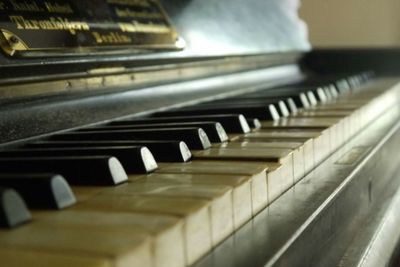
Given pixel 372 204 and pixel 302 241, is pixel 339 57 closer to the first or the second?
pixel 372 204

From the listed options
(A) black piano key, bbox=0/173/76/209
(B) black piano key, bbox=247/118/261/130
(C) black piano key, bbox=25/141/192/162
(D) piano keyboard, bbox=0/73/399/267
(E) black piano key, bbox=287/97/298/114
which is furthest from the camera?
(E) black piano key, bbox=287/97/298/114

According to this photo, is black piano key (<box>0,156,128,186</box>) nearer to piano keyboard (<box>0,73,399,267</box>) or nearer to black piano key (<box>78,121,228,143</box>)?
piano keyboard (<box>0,73,399,267</box>)

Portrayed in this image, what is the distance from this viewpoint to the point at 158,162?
0.88 metres

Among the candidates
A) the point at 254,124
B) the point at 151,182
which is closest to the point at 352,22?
the point at 254,124

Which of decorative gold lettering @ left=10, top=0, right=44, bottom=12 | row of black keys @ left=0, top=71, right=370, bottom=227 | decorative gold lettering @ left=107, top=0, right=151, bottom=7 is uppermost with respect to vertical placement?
decorative gold lettering @ left=107, top=0, right=151, bottom=7

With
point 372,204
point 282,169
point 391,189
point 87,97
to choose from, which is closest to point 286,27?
point 391,189

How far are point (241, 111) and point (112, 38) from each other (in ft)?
1.09

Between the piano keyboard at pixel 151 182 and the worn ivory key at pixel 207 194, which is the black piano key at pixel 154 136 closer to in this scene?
the piano keyboard at pixel 151 182

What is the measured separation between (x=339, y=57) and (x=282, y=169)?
7.21ft

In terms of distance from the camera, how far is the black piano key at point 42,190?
637 mm

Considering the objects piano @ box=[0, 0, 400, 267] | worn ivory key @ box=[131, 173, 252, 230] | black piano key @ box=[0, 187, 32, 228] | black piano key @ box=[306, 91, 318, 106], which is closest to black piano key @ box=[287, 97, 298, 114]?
piano @ box=[0, 0, 400, 267]

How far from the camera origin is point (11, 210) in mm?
578

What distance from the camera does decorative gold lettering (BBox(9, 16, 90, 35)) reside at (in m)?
1.02

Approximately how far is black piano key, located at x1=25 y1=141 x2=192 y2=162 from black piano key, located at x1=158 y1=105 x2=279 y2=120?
0.39m
